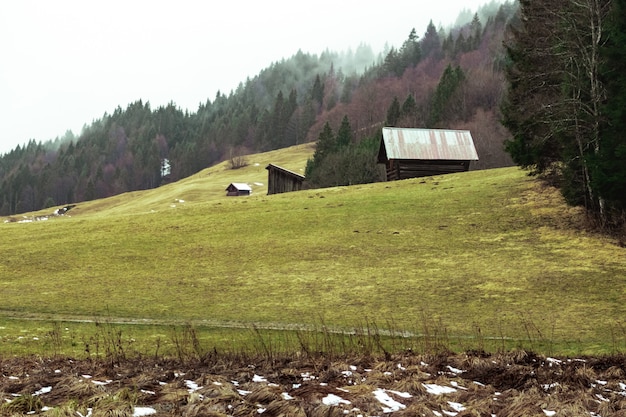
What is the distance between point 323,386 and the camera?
8.60m

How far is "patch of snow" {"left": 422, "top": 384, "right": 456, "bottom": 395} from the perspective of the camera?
28.4 ft

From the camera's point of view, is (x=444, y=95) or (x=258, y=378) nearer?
(x=258, y=378)

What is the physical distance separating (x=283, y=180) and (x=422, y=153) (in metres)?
22.6

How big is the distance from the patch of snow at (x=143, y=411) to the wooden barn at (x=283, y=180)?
6689cm

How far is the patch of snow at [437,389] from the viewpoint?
8643 mm

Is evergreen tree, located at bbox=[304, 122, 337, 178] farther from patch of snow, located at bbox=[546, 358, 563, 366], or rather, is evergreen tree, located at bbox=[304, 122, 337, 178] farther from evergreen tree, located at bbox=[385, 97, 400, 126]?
patch of snow, located at bbox=[546, 358, 563, 366]

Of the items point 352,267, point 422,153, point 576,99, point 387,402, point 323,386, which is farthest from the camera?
point 422,153

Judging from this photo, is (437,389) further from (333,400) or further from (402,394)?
(333,400)

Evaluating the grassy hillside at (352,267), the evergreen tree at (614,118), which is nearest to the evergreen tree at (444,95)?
the grassy hillside at (352,267)

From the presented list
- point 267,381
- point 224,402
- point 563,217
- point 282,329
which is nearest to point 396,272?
point 282,329

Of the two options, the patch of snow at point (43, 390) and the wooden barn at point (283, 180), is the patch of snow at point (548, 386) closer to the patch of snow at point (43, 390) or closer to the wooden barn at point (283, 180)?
the patch of snow at point (43, 390)

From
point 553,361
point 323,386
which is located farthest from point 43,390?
point 553,361

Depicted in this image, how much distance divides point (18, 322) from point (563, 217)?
2904 centimetres

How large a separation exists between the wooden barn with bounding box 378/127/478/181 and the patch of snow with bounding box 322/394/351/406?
51.9 metres
